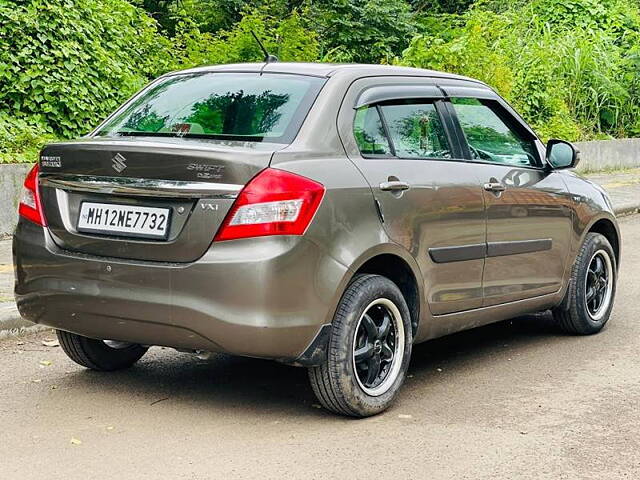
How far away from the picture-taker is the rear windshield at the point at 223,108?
18.8 feet

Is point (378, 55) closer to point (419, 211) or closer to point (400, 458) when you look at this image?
point (419, 211)

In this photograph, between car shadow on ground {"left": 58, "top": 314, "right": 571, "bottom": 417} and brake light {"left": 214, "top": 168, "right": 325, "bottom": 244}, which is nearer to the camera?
brake light {"left": 214, "top": 168, "right": 325, "bottom": 244}

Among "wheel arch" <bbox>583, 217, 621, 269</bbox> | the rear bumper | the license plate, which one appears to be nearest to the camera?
the rear bumper

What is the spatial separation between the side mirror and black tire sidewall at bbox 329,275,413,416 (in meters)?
1.98

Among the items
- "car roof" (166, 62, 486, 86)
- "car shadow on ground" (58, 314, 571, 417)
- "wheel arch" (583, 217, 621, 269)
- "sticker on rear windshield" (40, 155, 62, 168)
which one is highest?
"car roof" (166, 62, 486, 86)

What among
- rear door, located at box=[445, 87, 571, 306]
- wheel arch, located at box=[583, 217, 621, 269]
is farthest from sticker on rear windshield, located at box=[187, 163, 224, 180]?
wheel arch, located at box=[583, 217, 621, 269]

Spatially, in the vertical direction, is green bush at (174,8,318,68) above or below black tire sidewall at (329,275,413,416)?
above

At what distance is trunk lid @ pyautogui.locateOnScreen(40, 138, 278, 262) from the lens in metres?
5.27

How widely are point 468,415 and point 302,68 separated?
1.96 meters

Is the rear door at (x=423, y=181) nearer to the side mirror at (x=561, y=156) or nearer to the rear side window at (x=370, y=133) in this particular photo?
the rear side window at (x=370, y=133)

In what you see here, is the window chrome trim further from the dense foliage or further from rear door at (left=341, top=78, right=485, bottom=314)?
the dense foliage

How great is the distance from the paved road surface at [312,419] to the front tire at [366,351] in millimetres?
110

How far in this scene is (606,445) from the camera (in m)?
5.25

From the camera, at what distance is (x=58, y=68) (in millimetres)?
12703
